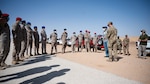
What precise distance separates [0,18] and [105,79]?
14.0ft

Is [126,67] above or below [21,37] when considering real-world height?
below

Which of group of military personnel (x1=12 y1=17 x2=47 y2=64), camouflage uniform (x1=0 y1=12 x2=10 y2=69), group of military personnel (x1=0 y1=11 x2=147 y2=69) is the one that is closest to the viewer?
camouflage uniform (x1=0 y1=12 x2=10 y2=69)

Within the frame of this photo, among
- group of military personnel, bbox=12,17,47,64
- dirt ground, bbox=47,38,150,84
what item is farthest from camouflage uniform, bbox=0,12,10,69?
dirt ground, bbox=47,38,150,84

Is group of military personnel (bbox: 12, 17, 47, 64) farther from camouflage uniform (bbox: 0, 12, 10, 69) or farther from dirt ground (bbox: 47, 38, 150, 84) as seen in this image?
dirt ground (bbox: 47, 38, 150, 84)

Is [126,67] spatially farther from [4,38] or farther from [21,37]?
[21,37]

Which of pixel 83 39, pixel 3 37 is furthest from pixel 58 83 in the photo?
pixel 83 39

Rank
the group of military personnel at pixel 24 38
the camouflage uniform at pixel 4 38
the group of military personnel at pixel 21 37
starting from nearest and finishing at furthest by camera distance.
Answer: the camouflage uniform at pixel 4 38, the group of military personnel at pixel 24 38, the group of military personnel at pixel 21 37

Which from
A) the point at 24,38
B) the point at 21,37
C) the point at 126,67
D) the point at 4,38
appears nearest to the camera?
the point at 4,38

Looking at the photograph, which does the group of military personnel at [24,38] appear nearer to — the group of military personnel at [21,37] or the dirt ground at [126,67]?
the group of military personnel at [21,37]

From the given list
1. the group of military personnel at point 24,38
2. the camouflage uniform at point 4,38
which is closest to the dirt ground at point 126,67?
the group of military personnel at point 24,38

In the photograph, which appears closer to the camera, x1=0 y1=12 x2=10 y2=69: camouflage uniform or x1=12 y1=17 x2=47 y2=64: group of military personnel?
x1=0 y1=12 x2=10 y2=69: camouflage uniform

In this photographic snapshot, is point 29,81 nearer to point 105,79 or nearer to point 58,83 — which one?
point 58,83

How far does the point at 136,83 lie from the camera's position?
4.21m

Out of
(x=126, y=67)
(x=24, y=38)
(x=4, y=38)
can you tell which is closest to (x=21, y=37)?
(x=24, y=38)
